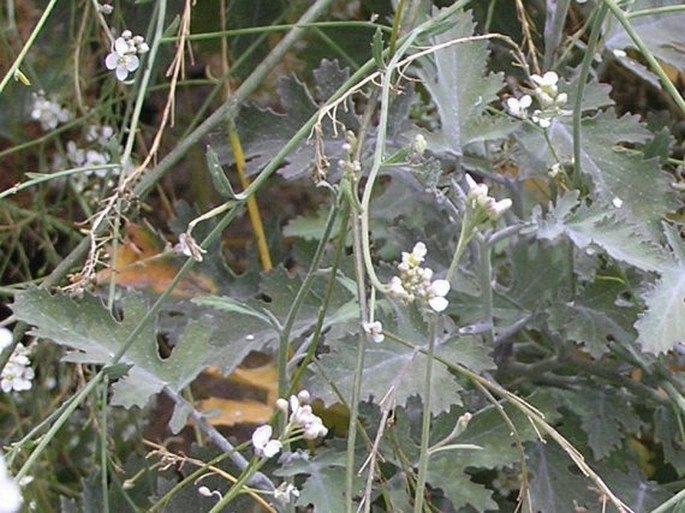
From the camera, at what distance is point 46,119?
1.11 m

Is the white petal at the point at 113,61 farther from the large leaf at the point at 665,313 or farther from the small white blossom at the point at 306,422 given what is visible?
the large leaf at the point at 665,313

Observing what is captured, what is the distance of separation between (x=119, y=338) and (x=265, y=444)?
21 centimetres

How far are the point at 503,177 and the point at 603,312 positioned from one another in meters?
0.14

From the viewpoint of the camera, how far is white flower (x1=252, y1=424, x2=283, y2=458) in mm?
573

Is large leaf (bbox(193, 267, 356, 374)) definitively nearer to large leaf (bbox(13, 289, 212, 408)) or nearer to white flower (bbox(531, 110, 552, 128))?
large leaf (bbox(13, 289, 212, 408))

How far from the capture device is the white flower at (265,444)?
1.88 ft

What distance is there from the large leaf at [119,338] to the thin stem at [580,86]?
0.31 m

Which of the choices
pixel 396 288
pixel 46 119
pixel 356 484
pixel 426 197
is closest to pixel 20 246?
pixel 46 119

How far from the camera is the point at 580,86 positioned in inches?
28.8

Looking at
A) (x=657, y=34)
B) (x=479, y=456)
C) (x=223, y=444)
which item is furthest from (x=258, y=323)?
(x=657, y=34)

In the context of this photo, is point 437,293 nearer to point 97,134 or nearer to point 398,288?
point 398,288

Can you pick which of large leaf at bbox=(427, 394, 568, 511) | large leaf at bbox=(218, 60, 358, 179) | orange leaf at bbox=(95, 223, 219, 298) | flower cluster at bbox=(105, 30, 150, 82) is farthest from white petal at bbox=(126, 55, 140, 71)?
large leaf at bbox=(427, 394, 568, 511)

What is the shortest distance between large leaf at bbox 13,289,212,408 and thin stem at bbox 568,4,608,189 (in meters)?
0.31

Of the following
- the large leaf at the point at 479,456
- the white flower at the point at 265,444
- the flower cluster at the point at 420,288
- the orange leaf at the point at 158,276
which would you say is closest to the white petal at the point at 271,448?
the white flower at the point at 265,444
